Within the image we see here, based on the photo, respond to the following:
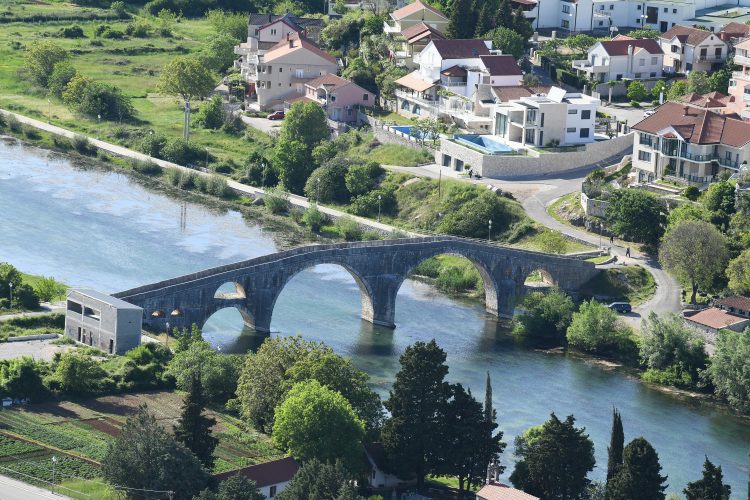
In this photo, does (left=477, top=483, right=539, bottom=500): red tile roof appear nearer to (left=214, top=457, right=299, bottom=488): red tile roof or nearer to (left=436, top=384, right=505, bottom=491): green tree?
(left=436, top=384, right=505, bottom=491): green tree

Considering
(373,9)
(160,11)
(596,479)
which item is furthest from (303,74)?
(596,479)

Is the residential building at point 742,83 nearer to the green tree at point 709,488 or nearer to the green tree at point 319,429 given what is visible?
the green tree at point 709,488

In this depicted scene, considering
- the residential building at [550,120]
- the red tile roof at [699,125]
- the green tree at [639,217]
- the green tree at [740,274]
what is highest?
the red tile roof at [699,125]

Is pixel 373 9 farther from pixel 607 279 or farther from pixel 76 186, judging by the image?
pixel 607 279

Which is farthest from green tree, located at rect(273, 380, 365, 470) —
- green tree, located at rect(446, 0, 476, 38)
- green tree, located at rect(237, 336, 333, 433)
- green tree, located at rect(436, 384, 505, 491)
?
green tree, located at rect(446, 0, 476, 38)

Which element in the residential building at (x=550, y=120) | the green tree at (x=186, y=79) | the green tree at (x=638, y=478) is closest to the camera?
the green tree at (x=638, y=478)

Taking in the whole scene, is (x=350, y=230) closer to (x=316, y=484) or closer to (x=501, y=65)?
(x=501, y=65)

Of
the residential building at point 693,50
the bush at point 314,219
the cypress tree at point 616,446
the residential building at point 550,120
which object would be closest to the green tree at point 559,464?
the cypress tree at point 616,446
